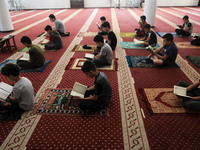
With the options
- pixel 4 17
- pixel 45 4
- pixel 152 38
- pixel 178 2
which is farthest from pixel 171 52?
pixel 45 4

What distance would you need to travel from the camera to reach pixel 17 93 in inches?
90.2

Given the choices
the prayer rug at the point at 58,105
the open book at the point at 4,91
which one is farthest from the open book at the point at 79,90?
the open book at the point at 4,91

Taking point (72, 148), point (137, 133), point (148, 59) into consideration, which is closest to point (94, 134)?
point (72, 148)

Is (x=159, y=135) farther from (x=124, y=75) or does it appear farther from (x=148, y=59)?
(x=148, y=59)

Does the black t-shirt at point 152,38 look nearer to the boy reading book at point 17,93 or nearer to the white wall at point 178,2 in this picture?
the boy reading book at point 17,93

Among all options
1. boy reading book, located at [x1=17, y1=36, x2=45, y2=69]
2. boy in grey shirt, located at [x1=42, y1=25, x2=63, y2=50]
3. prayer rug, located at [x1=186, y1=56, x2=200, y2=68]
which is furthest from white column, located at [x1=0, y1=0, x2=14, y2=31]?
prayer rug, located at [x1=186, y1=56, x2=200, y2=68]

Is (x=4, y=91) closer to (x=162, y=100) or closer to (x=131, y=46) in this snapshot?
(x=162, y=100)

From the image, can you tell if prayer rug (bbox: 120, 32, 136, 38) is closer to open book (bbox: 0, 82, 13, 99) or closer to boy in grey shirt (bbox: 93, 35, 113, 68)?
boy in grey shirt (bbox: 93, 35, 113, 68)

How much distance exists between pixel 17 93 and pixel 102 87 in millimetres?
1144

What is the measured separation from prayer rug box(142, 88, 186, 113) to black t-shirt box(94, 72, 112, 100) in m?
0.72

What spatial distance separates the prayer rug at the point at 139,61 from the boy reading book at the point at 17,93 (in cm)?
237

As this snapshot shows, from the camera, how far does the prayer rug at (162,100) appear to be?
2534 mm

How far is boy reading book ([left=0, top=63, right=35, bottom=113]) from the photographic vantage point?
7.22ft

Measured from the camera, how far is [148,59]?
4.20 metres
